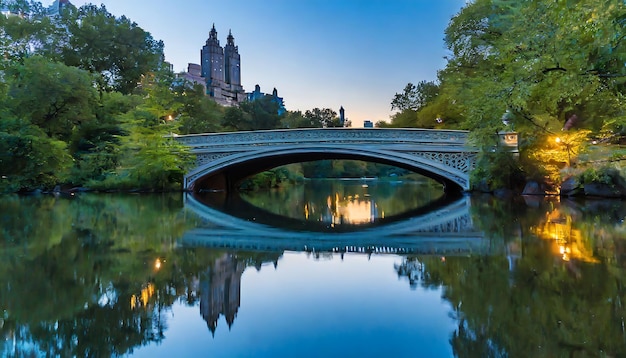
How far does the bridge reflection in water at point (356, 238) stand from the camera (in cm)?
510

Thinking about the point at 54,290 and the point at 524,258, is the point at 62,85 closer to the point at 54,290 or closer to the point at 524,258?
the point at 54,290

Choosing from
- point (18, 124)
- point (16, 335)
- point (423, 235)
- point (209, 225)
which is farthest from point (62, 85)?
point (16, 335)

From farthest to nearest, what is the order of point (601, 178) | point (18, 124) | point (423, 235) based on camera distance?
1. point (18, 124)
2. point (601, 178)
3. point (423, 235)

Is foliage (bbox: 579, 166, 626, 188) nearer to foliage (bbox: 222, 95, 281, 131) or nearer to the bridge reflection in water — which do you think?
the bridge reflection in water

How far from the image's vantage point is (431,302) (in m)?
2.98

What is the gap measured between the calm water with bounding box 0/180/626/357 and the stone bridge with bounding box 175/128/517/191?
933cm

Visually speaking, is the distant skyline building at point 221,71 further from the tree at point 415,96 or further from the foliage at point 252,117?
the tree at point 415,96

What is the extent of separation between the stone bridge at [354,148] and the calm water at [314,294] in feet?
30.6

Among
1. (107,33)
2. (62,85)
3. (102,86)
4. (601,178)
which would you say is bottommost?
(601,178)

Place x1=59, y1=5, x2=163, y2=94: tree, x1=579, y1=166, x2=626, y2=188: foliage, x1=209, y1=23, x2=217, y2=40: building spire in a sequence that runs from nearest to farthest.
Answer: x1=579, y1=166, x2=626, y2=188: foliage
x1=59, y1=5, x2=163, y2=94: tree
x1=209, y1=23, x2=217, y2=40: building spire

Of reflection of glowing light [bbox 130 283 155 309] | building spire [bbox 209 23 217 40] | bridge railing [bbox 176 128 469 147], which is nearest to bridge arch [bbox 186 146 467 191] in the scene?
bridge railing [bbox 176 128 469 147]

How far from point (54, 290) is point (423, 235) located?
4.54m

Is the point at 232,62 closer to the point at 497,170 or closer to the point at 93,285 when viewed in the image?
the point at 497,170

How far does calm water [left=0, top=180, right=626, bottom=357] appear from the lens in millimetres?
2242
